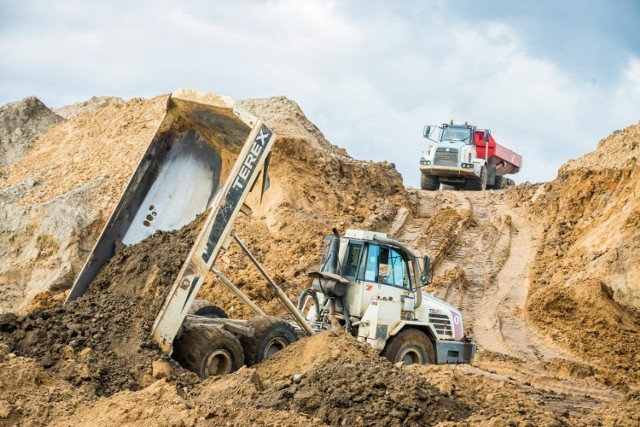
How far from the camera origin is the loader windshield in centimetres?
3012

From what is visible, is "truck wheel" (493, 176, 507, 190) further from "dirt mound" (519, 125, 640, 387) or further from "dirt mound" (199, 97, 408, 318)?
"dirt mound" (199, 97, 408, 318)

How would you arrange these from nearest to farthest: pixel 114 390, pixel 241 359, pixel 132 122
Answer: pixel 114 390 < pixel 241 359 < pixel 132 122

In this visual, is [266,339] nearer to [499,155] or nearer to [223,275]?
[223,275]

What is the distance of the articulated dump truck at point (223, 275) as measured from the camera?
10.4 meters

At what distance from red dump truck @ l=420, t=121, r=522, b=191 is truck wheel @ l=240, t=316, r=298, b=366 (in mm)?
18387

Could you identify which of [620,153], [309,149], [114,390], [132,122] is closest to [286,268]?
[309,149]

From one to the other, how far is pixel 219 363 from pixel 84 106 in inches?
840

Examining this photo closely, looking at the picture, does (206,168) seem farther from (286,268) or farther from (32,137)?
(32,137)

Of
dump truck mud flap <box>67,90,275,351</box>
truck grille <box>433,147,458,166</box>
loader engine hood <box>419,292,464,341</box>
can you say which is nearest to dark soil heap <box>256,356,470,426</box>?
dump truck mud flap <box>67,90,275,351</box>

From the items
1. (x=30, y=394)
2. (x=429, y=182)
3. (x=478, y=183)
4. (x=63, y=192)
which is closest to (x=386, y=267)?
(x=30, y=394)

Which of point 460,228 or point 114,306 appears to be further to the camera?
point 460,228

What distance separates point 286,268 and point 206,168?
717 centimetres

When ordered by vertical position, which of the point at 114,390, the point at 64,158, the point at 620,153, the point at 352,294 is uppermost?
the point at 620,153

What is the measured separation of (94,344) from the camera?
9820 millimetres
